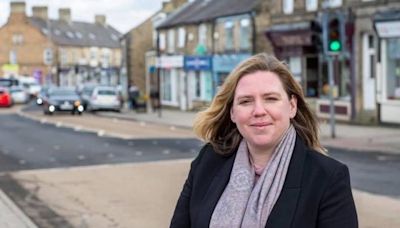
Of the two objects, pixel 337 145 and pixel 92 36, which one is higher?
pixel 92 36

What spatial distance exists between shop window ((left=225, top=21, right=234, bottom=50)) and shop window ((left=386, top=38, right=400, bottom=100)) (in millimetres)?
12771

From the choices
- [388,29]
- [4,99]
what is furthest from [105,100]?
[388,29]

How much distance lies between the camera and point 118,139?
72.7 feet

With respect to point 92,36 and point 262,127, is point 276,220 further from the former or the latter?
point 92,36

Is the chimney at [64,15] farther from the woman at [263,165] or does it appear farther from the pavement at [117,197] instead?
the woman at [263,165]

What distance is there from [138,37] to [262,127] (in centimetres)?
5378

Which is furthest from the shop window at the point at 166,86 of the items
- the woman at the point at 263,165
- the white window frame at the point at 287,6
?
the woman at the point at 263,165

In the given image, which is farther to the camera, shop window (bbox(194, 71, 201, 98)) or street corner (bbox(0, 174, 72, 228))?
shop window (bbox(194, 71, 201, 98))

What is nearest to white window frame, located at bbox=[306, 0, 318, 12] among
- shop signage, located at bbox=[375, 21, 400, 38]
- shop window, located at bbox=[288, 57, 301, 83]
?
shop window, located at bbox=[288, 57, 301, 83]

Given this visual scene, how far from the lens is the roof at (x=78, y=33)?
9519cm

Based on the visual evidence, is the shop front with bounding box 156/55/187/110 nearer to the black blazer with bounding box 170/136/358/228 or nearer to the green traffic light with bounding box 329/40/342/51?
the green traffic light with bounding box 329/40/342/51

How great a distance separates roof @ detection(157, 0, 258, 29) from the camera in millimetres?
36594

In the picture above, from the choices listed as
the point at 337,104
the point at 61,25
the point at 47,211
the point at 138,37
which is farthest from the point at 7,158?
the point at 61,25

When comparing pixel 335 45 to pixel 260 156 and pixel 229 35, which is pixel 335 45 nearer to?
pixel 229 35
